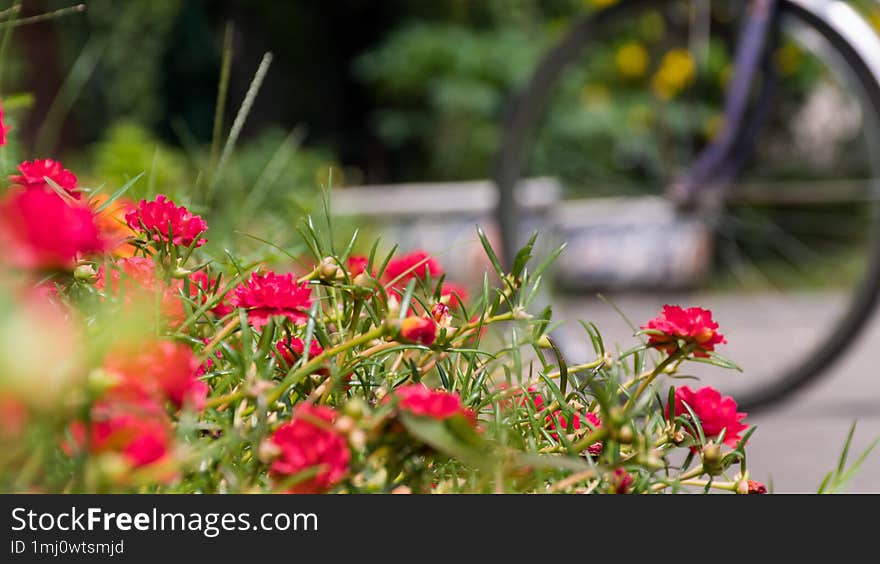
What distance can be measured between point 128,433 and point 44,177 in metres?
0.29

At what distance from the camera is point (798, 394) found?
6.31 ft

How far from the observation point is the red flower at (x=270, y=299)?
0.53 metres

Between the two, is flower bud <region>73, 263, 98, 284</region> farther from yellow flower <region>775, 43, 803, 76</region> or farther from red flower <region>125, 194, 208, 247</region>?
yellow flower <region>775, 43, 803, 76</region>

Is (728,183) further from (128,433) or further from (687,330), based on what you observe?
(128,433)

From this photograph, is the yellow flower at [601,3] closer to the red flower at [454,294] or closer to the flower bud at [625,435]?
the red flower at [454,294]

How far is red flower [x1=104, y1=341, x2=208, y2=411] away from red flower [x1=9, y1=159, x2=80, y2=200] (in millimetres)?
240

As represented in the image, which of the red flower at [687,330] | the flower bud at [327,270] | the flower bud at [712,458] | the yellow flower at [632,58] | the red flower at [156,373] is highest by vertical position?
the yellow flower at [632,58]

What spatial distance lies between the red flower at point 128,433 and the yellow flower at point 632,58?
500 cm

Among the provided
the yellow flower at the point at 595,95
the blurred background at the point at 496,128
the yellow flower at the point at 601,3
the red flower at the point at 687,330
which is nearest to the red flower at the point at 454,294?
the red flower at the point at 687,330

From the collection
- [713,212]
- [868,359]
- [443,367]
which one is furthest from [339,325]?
[868,359]

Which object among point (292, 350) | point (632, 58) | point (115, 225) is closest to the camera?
point (292, 350)

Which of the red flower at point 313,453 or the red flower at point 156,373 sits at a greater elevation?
the red flower at point 156,373

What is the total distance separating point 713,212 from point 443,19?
3.83 meters

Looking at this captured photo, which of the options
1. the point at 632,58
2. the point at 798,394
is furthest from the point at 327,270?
the point at 632,58
